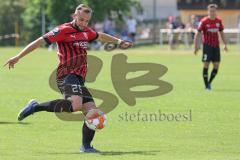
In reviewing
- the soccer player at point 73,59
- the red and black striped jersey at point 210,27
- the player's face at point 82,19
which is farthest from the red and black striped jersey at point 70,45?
the red and black striped jersey at point 210,27

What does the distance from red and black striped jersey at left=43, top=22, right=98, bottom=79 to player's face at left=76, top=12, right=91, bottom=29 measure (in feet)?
0.33

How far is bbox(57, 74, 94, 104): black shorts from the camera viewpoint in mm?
10773

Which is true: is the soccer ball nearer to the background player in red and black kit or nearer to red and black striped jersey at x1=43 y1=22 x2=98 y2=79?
Result: red and black striped jersey at x1=43 y1=22 x2=98 y2=79

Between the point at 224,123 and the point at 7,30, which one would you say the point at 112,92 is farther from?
the point at 7,30

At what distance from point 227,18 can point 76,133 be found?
150ft

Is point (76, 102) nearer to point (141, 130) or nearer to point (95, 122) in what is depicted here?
point (95, 122)

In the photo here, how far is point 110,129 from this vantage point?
42.6 feet

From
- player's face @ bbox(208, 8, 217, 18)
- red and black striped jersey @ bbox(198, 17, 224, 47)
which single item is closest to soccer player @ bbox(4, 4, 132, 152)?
player's face @ bbox(208, 8, 217, 18)

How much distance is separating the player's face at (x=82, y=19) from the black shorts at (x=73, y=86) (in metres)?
0.72

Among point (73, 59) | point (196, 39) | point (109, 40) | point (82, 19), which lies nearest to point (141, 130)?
point (109, 40)

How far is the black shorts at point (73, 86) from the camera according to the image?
424 inches

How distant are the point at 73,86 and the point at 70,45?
58 centimetres

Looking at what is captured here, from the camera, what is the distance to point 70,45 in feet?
35.6

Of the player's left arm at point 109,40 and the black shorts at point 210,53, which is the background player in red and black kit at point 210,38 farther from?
the player's left arm at point 109,40
